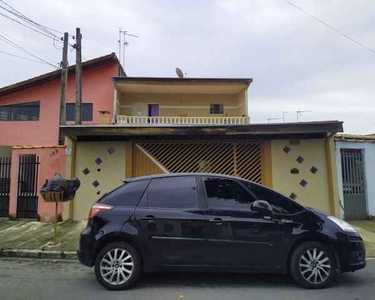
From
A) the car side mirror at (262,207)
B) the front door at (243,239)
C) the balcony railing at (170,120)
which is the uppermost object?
the balcony railing at (170,120)

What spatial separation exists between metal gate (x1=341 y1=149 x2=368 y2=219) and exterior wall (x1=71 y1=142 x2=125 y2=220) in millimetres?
6956

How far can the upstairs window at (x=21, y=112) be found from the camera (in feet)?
70.6

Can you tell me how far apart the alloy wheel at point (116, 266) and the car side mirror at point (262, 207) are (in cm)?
190

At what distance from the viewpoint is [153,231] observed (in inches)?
200

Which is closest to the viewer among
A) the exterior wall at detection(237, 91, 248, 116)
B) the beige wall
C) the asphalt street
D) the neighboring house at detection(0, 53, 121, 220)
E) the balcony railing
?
the asphalt street

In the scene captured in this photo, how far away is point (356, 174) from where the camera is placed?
37.2 ft

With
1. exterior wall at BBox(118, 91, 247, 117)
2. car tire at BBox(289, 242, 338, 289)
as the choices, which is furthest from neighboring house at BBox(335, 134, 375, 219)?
exterior wall at BBox(118, 91, 247, 117)

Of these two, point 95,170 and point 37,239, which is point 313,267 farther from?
point 95,170

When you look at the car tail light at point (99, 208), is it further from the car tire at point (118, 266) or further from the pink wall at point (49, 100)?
the pink wall at point (49, 100)

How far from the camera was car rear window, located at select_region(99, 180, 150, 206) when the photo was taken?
5.29 metres

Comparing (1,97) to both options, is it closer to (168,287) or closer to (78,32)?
(78,32)

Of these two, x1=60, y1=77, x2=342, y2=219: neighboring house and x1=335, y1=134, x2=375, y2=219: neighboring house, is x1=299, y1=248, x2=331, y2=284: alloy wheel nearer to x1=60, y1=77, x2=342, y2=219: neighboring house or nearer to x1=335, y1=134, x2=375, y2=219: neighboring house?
x1=60, y1=77, x2=342, y2=219: neighboring house

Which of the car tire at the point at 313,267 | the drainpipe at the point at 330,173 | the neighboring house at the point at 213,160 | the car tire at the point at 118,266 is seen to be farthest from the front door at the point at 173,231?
the drainpipe at the point at 330,173

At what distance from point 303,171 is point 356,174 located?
2.04 meters
